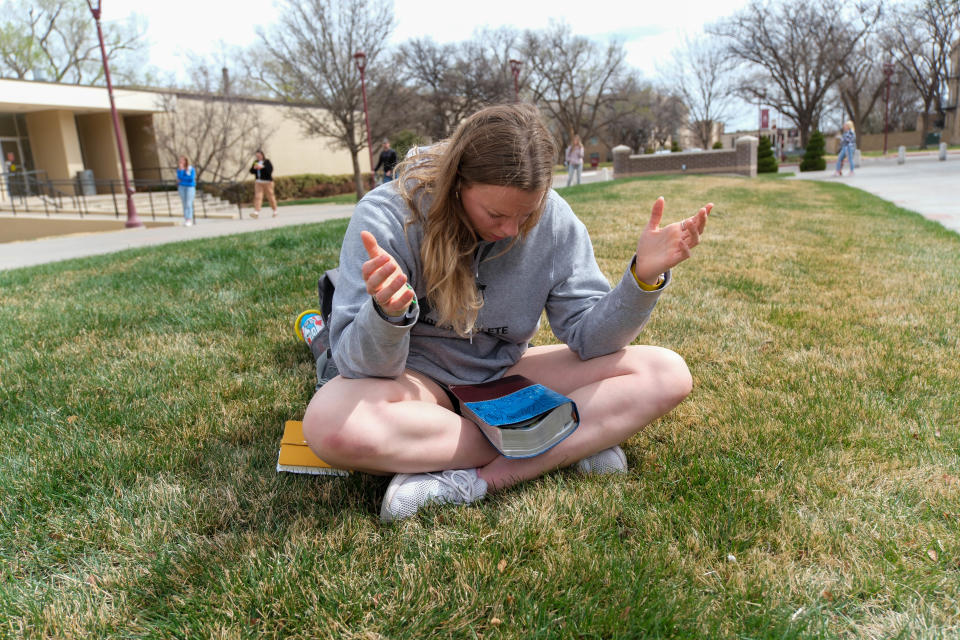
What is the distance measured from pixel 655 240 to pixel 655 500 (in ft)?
2.69

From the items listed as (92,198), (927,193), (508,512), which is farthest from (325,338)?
(92,198)

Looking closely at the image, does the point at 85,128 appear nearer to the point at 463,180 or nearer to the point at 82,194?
the point at 82,194

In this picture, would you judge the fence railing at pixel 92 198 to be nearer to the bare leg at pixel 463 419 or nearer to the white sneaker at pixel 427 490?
the bare leg at pixel 463 419

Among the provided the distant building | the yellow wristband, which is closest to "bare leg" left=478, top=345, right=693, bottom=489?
the yellow wristband

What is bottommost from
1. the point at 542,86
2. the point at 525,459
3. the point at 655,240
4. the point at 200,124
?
the point at 525,459

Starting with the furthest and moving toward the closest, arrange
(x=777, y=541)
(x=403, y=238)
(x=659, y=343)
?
1. (x=659, y=343)
2. (x=403, y=238)
3. (x=777, y=541)

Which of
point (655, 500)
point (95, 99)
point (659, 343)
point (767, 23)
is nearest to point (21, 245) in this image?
point (659, 343)

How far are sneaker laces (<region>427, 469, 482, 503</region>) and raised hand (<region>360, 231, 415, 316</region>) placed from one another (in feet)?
1.98

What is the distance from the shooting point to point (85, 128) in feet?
102

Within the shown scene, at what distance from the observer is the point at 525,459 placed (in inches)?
84.7

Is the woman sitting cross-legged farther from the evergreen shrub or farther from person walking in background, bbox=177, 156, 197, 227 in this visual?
the evergreen shrub

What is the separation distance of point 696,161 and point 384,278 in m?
28.5

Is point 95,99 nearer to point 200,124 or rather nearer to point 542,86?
point 200,124

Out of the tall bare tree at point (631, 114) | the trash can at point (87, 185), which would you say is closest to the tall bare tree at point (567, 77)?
the tall bare tree at point (631, 114)
